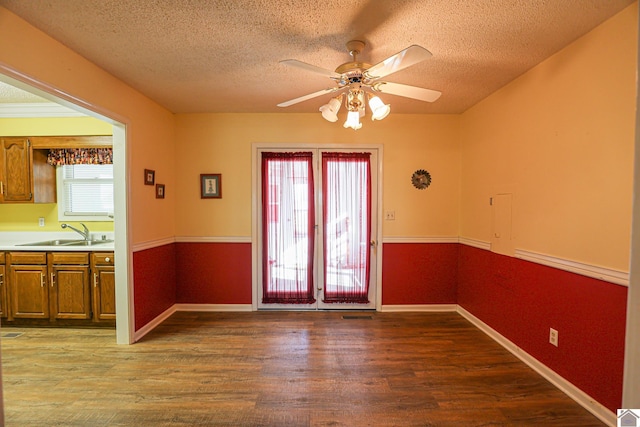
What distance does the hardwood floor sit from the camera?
1887 millimetres

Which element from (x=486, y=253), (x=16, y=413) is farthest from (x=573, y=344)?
(x=16, y=413)

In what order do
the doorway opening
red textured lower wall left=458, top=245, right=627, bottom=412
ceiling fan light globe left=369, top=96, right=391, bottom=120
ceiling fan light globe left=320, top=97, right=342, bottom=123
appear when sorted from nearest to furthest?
red textured lower wall left=458, top=245, right=627, bottom=412, ceiling fan light globe left=369, top=96, right=391, bottom=120, ceiling fan light globe left=320, top=97, right=342, bottom=123, the doorway opening

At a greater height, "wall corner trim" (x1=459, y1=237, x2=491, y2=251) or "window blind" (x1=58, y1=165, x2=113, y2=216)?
"window blind" (x1=58, y1=165, x2=113, y2=216)

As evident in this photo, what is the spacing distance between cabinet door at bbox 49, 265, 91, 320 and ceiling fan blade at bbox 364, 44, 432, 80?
3.25 meters

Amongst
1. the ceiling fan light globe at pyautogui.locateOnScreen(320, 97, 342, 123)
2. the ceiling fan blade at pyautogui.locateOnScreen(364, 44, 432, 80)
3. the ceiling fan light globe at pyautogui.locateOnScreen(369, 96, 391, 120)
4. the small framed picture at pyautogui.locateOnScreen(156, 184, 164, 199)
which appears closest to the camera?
the ceiling fan blade at pyautogui.locateOnScreen(364, 44, 432, 80)

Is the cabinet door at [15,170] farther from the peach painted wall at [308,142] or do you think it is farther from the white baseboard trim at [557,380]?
the white baseboard trim at [557,380]

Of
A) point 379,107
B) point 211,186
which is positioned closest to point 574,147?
point 379,107

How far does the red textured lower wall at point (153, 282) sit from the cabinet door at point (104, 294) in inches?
11.3

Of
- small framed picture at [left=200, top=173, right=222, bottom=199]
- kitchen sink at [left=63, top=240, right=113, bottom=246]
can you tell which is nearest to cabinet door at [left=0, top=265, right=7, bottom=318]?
kitchen sink at [left=63, top=240, right=113, bottom=246]

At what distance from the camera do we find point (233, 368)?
2408 mm

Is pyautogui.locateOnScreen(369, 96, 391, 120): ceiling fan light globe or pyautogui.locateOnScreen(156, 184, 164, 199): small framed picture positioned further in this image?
pyautogui.locateOnScreen(156, 184, 164, 199): small framed picture

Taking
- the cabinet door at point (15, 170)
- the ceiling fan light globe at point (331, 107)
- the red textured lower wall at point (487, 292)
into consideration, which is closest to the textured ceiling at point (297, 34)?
the ceiling fan light globe at point (331, 107)

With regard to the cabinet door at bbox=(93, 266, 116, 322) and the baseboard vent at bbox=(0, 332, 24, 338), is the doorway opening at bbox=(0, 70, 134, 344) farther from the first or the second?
the baseboard vent at bbox=(0, 332, 24, 338)

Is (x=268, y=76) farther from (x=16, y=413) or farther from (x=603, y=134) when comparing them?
(x=16, y=413)
